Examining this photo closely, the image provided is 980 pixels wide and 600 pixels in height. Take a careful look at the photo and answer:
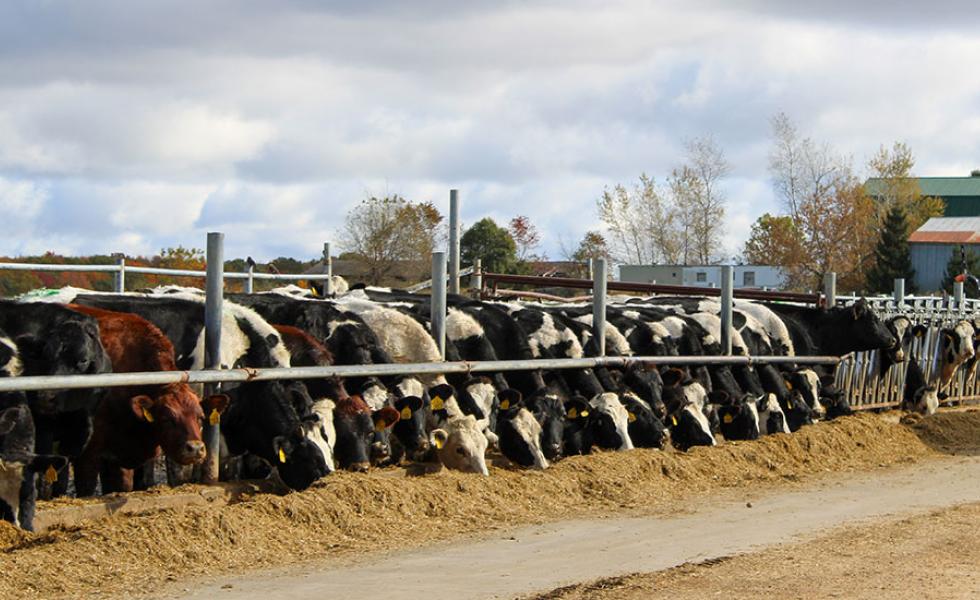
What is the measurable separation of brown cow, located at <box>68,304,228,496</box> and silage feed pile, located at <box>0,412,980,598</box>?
70 centimetres

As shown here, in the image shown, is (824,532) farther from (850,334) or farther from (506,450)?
(850,334)

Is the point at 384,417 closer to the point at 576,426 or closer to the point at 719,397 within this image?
the point at 576,426

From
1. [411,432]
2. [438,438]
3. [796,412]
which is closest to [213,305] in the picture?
[411,432]

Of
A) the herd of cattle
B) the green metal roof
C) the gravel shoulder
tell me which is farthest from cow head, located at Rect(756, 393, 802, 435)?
the green metal roof

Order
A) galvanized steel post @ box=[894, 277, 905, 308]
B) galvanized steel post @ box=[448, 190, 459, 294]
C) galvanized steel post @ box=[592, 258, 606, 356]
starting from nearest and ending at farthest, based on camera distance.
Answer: galvanized steel post @ box=[592, 258, 606, 356] < galvanized steel post @ box=[448, 190, 459, 294] < galvanized steel post @ box=[894, 277, 905, 308]

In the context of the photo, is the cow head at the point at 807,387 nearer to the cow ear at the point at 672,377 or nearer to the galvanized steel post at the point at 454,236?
the cow ear at the point at 672,377

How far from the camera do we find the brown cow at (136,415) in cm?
904

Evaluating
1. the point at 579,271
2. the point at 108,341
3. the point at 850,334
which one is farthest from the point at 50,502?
the point at 579,271

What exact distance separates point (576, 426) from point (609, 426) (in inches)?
14.0

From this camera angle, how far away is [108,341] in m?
9.81

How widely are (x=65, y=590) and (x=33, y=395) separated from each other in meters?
2.28

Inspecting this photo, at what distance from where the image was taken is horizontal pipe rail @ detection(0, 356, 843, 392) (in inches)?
307

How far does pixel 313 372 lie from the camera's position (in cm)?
969

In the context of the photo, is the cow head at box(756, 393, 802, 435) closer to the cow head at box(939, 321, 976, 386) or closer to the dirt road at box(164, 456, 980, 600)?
the dirt road at box(164, 456, 980, 600)
